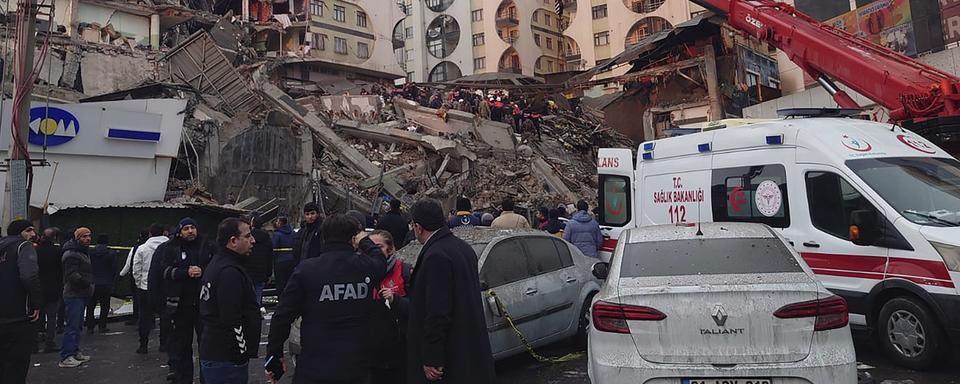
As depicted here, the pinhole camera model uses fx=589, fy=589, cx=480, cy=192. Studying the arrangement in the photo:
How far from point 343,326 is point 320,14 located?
43673 mm

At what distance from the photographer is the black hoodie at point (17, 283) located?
188 inches

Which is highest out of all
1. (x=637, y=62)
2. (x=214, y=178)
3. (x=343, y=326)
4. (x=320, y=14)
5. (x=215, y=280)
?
(x=320, y=14)

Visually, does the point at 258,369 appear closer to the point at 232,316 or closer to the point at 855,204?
the point at 232,316

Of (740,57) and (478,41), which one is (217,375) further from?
(478,41)

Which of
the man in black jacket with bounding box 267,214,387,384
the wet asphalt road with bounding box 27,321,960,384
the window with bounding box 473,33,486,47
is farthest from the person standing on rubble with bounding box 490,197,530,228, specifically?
the window with bounding box 473,33,486,47

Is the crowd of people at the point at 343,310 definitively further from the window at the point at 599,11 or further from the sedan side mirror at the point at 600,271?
the window at the point at 599,11

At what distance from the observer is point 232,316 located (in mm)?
3691

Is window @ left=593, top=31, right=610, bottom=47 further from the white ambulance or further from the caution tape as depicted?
the caution tape

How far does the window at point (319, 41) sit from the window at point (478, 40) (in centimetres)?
1614

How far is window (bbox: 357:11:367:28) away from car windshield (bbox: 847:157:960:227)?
45.1m

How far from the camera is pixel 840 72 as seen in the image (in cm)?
1014

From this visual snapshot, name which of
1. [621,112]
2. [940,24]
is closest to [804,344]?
[940,24]

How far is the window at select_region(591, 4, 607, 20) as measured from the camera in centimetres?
5021

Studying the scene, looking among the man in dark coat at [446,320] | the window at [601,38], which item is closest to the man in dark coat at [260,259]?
the man in dark coat at [446,320]
